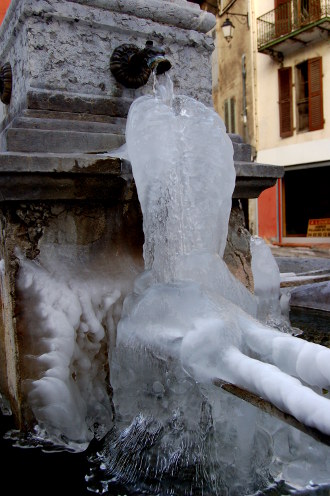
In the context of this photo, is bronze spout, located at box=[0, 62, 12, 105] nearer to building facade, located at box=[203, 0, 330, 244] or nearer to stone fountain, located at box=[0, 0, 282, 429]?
stone fountain, located at box=[0, 0, 282, 429]

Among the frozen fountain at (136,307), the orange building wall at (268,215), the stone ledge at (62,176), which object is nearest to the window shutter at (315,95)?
the orange building wall at (268,215)

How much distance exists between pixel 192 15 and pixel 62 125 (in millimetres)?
932

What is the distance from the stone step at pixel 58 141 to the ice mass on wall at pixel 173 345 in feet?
0.68

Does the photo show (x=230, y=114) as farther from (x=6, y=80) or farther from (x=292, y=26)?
(x=6, y=80)

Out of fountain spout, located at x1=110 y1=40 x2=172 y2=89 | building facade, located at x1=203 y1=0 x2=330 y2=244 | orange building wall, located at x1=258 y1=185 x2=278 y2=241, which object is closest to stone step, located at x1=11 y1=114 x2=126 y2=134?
fountain spout, located at x1=110 y1=40 x2=172 y2=89

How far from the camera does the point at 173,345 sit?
5.29 ft

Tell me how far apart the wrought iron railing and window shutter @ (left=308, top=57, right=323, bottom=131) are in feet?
3.83

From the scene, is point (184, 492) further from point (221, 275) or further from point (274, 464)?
point (221, 275)

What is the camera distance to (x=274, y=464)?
1.60 meters

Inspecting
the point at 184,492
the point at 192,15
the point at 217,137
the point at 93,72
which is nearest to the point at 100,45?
the point at 93,72

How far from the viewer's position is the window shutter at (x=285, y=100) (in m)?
16.1

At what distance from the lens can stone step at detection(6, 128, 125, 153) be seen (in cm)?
200

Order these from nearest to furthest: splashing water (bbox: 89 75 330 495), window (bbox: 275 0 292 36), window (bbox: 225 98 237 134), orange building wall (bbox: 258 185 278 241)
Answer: splashing water (bbox: 89 75 330 495), window (bbox: 275 0 292 36), orange building wall (bbox: 258 185 278 241), window (bbox: 225 98 237 134)

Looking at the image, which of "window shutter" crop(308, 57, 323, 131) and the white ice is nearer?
the white ice
